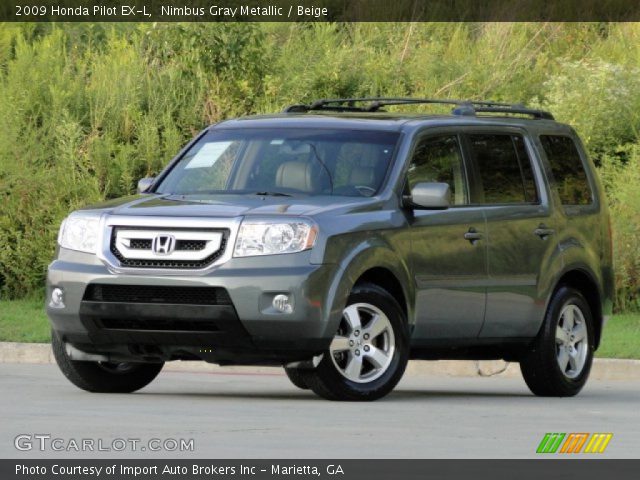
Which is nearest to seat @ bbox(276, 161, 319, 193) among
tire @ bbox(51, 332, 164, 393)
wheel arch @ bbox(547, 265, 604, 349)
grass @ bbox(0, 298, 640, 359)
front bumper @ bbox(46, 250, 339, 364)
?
front bumper @ bbox(46, 250, 339, 364)

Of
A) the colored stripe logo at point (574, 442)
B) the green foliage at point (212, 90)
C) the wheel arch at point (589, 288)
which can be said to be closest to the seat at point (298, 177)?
the wheel arch at point (589, 288)

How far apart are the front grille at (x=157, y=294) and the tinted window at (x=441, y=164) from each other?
194 cm

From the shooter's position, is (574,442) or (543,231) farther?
(543,231)

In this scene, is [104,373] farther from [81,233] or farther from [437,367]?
[437,367]

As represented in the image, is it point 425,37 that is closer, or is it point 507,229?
point 507,229

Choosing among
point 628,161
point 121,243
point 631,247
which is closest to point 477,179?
point 121,243

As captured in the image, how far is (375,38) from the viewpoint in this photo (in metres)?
28.4

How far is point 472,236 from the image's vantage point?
43.8 feet

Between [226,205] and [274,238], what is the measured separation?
0.55 meters

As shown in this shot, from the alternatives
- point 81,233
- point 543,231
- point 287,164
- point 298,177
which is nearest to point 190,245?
point 81,233

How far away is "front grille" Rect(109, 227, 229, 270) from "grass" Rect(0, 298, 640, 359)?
17.5ft
